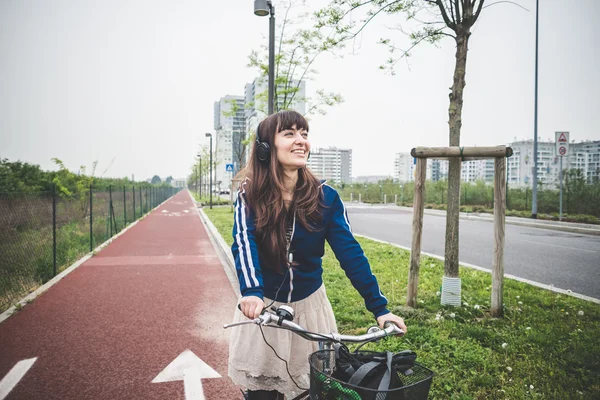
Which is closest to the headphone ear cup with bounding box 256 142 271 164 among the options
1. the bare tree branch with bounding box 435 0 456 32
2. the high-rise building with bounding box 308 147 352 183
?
the bare tree branch with bounding box 435 0 456 32

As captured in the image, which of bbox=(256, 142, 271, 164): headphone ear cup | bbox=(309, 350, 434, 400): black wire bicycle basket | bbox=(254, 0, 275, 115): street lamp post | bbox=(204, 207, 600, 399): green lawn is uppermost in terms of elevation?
bbox=(254, 0, 275, 115): street lamp post

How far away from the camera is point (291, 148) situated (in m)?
2.00

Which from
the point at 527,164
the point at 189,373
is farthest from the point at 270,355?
the point at 527,164

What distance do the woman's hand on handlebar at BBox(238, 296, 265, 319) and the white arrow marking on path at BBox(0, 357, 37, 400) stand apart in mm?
3103

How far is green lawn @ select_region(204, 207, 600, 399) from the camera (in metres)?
3.24

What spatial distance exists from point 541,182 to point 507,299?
20.9 meters

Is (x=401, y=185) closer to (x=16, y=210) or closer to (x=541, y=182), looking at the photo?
(x=541, y=182)

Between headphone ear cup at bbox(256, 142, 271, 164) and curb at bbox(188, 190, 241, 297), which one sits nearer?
headphone ear cup at bbox(256, 142, 271, 164)

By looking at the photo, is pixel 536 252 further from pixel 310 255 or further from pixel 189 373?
pixel 310 255

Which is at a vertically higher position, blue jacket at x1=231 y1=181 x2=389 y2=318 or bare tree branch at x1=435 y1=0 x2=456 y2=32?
bare tree branch at x1=435 y1=0 x2=456 y2=32

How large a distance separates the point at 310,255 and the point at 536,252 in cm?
1022

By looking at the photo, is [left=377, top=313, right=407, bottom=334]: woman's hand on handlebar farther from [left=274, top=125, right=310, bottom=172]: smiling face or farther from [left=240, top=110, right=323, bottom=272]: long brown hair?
[left=274, top=125, right=310, bottom=172]: smiling face

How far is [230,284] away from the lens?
24.8ft

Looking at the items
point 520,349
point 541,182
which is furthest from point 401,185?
point 520,349
